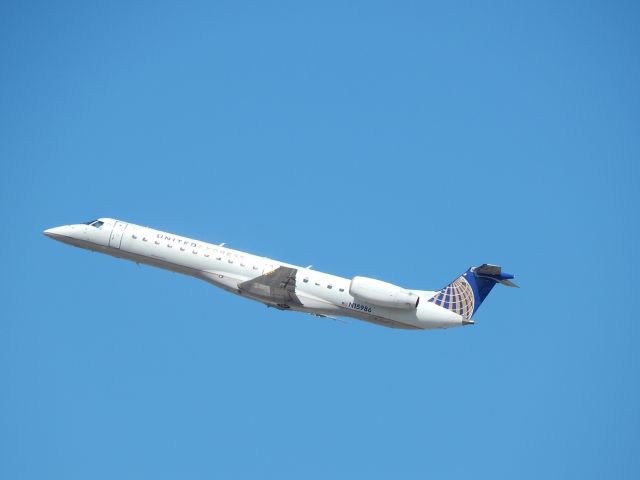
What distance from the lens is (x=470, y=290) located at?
1501 inches

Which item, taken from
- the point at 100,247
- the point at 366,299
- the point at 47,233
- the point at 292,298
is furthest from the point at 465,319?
the point at 47,233

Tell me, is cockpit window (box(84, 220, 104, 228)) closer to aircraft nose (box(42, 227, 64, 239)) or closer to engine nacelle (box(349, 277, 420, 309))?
aircraft nose (box(42, 227, 64, 239))

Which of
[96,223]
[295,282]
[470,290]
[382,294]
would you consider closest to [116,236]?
[96,223]

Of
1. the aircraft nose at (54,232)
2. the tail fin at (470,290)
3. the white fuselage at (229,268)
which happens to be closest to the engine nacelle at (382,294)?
the white fuselage at (229,268)

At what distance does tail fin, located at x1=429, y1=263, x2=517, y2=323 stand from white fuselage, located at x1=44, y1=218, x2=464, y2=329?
0.59 m

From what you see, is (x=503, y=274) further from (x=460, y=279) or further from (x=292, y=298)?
(x=292, y=298)

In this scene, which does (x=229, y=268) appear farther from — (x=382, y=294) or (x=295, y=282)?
(x=382, y=294)

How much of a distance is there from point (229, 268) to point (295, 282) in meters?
3.62

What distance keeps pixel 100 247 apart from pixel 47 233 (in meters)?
3.25

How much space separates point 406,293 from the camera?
3600cm

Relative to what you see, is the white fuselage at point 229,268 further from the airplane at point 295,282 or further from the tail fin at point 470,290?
the tail fin at point 470,290

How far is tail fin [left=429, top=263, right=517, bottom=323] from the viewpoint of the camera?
37.6 metres

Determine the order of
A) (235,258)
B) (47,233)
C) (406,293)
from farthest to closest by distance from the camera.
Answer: (47,233), (235,258), (406,293)

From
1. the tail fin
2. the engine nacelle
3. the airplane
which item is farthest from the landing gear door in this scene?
the tail fin
